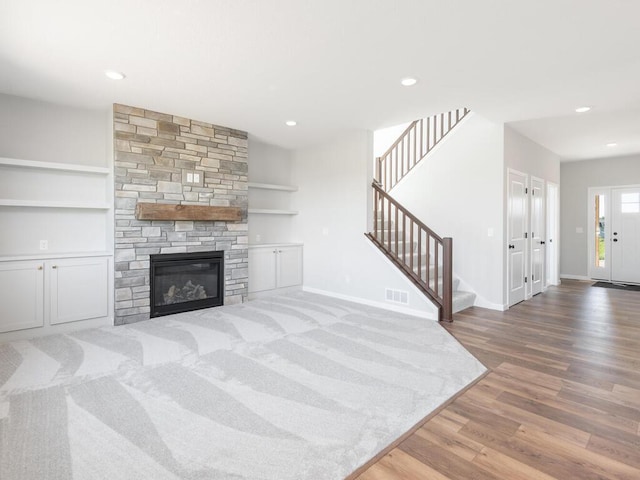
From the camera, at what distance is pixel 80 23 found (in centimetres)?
251

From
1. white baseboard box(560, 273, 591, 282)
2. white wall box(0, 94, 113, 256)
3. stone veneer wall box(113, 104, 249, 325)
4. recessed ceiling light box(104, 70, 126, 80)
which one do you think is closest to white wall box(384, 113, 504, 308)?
stone veneer wall box(113, 104, 249, 325)

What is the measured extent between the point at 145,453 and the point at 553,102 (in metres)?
5.02

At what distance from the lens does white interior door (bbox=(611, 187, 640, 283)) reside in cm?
692

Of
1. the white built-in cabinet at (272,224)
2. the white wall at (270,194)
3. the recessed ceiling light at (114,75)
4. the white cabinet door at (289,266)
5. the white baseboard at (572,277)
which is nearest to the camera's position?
the recessed ceiling light at (114,75)

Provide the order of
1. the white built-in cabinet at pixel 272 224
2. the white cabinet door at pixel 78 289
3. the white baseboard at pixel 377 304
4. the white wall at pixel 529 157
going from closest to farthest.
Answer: the white cabinet door at pixel 78 289 < the white baseboard at pixel 377 304 < the white wall at pixel 529 157 < the white built-in cabinet at pixel 272 224

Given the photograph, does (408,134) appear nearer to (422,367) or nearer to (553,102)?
(553,102)

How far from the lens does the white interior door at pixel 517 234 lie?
5121 mm

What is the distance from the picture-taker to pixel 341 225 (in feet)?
18.7

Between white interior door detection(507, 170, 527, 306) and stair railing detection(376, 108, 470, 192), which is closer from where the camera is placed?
white interior door detection(507, 170, 527, 306)

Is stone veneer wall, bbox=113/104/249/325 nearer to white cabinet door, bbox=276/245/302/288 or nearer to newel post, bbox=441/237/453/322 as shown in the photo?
white cabinet door, bbox=276/245/302/288

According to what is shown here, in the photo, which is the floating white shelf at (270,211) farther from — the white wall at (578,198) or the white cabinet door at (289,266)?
the white wall at (578,198)

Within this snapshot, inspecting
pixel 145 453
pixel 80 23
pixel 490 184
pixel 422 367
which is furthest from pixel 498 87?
pixel 145 453

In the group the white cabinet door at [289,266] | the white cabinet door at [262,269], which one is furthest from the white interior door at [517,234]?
the white cabinet door at [262,269]

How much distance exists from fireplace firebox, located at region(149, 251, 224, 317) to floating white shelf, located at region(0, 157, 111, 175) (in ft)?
3.99
